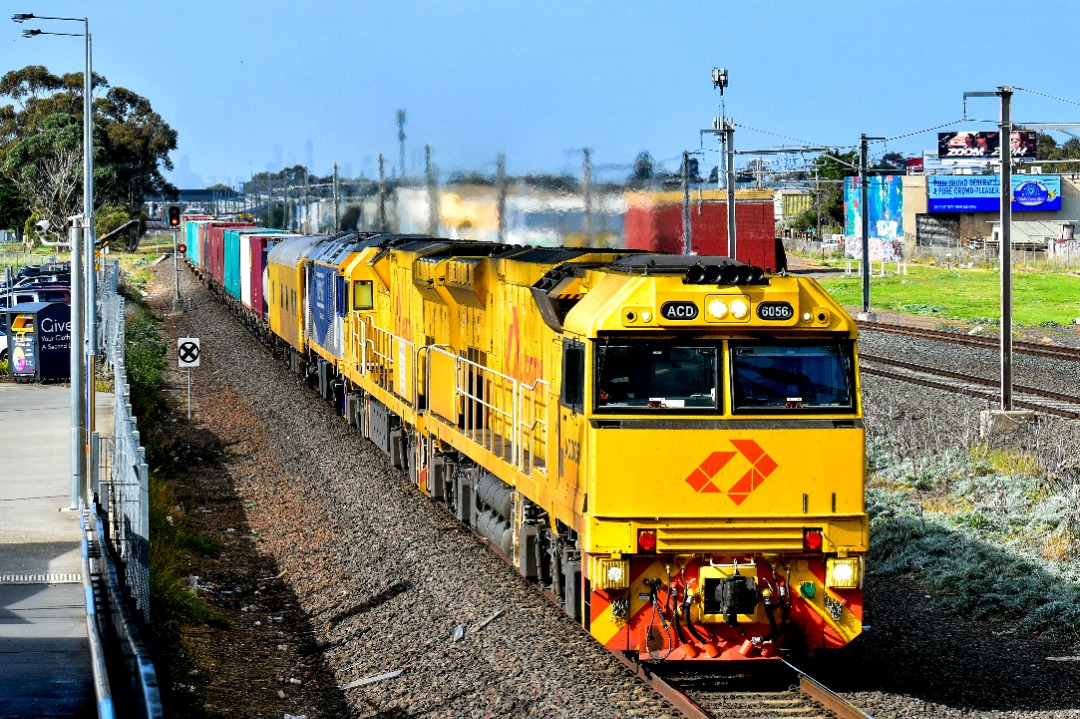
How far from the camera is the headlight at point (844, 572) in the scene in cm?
1066

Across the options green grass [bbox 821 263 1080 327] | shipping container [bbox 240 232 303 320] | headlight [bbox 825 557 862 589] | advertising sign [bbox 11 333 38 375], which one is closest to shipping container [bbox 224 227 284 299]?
shipping container [bbox 240 232 303 320]

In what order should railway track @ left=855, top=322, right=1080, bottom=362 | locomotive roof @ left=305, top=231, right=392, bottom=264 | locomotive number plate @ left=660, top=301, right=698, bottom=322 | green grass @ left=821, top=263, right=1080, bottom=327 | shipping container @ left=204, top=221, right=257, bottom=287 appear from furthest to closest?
shipping container @ left=204, top=221, right=257, bottom=287 → green grass @ left=821, top=263, right=1080, bottom=327 → railway track @ left=855, top=322, right=1080, bottom=362 → locomotive roof @ left=305, top=231, right=392, bottom=264 → locomotive number plate @ left=660, top=301, right=698, bottom=322

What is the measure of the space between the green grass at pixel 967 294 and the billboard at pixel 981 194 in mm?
17344

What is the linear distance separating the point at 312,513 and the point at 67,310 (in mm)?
15129

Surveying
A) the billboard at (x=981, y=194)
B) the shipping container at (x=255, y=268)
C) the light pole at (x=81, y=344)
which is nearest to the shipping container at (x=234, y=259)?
the shipping container at (x=255, y=268)

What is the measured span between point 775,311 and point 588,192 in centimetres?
1528

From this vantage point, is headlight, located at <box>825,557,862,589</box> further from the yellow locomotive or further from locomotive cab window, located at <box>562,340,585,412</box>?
locomotive cab window, located at <box>562,340,585,412</box>

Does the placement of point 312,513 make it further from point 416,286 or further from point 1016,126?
point 1016,126

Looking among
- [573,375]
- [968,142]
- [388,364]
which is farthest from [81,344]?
[968,142]

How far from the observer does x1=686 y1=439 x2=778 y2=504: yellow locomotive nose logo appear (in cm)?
Answer: 1059

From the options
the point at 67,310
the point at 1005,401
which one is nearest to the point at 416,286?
the point at 1005,401

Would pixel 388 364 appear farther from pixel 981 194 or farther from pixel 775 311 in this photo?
pixel 981 194

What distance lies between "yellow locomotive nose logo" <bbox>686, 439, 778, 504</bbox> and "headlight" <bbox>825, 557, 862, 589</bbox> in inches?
34.9

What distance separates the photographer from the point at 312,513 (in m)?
19.4
